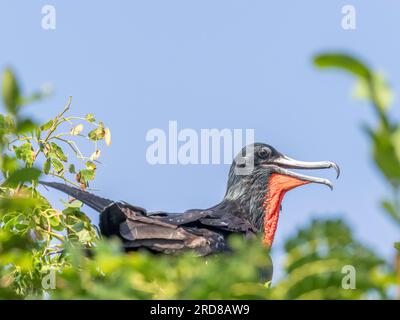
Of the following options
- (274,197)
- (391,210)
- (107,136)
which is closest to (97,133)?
(107,136)

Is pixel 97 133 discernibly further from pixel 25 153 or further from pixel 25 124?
pixel 25 124

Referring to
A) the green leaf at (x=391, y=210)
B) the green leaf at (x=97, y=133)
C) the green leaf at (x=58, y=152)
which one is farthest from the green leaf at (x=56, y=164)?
the green leaf at (x=391, y=210)

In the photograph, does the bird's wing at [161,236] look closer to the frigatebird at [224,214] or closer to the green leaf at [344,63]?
the frigatebird at [224,214]

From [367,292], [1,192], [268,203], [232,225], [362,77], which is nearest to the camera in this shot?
[362,77]

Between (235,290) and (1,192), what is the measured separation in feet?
10.7

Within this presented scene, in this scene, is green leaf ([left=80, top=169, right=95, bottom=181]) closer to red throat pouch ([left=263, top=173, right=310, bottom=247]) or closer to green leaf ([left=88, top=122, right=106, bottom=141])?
green leaf ([left=88, top=122, right=106, bottom=141])

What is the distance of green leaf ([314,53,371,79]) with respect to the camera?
2.47 feet

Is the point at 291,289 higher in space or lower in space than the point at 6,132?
lower

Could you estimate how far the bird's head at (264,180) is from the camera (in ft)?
18.9

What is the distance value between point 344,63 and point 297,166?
17.8 ft

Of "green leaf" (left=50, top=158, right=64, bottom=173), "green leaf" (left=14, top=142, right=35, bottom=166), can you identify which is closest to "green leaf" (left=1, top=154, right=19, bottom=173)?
"green leaf" (left=14, top=142, right=35, bottom=166)

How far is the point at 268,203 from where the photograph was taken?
5844 mm

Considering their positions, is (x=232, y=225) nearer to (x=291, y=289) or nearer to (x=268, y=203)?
(x=268, y=203)

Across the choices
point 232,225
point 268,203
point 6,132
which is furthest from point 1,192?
point 6,132
